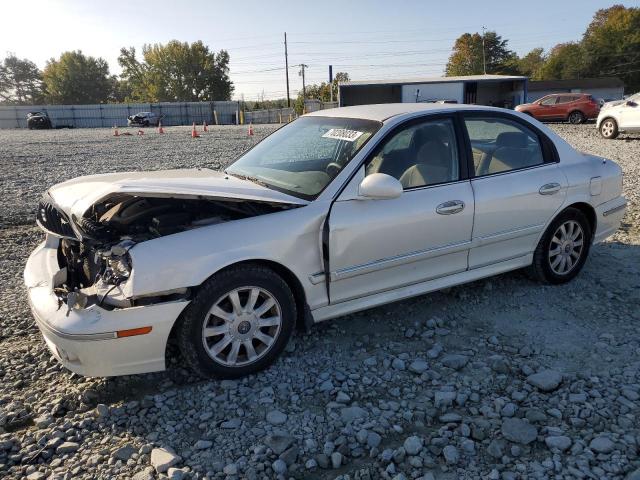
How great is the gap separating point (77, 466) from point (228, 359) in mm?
952

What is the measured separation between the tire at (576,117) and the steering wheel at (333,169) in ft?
82.4

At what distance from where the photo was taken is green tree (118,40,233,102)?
82.1 metres

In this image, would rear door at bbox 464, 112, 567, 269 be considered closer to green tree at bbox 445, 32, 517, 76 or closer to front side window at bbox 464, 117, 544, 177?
front side window at bbox 464, 117, 544, 177

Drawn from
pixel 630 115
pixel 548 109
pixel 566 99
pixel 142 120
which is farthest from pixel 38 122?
pixel 630 115

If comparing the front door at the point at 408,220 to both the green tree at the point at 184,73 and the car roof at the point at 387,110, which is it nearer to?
the car roof at the point at 387,110

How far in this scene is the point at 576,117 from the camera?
81.9 ft

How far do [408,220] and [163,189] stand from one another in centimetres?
159

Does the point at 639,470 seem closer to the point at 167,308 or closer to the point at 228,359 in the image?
the point at 228,359

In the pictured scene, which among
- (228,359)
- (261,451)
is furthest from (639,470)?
(228,359)

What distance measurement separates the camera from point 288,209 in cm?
326

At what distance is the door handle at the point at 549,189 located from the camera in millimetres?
4168

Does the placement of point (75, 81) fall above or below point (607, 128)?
above

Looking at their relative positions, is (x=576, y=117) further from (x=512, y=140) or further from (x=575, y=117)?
(x=512, y=140)

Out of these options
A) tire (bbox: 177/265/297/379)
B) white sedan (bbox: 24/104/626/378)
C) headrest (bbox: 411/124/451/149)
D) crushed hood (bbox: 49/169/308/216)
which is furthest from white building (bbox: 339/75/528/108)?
tire (bbox: 177/265/297/379)
